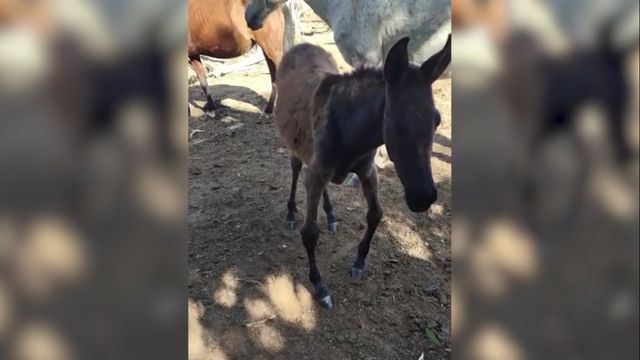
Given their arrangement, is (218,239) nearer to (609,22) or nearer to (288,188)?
(288,188)

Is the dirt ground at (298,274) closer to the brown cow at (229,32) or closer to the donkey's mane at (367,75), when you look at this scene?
the donkey's mane at (367,75)

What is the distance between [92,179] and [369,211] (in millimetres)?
3048

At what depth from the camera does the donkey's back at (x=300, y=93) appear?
3.73m

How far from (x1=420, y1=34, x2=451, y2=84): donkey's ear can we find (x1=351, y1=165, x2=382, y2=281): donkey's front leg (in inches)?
46.8

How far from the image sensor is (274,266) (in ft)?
13.2

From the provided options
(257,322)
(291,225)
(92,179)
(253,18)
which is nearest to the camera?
(92,179)

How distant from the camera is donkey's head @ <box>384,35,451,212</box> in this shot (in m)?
2.48

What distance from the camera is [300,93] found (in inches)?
154

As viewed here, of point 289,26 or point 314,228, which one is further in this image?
point 289,26

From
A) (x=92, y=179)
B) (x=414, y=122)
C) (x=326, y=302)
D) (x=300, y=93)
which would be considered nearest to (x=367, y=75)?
(x=414, y=122)

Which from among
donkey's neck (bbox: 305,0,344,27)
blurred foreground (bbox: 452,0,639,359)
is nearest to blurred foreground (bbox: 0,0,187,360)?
blurred foreground (bbox: 452,0,639,359)

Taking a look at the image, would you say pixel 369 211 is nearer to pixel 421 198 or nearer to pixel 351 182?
pixel 421 198

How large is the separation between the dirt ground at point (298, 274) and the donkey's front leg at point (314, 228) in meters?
0.08

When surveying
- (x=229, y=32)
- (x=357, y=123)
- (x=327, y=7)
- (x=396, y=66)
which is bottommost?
(x=229, y=32)
